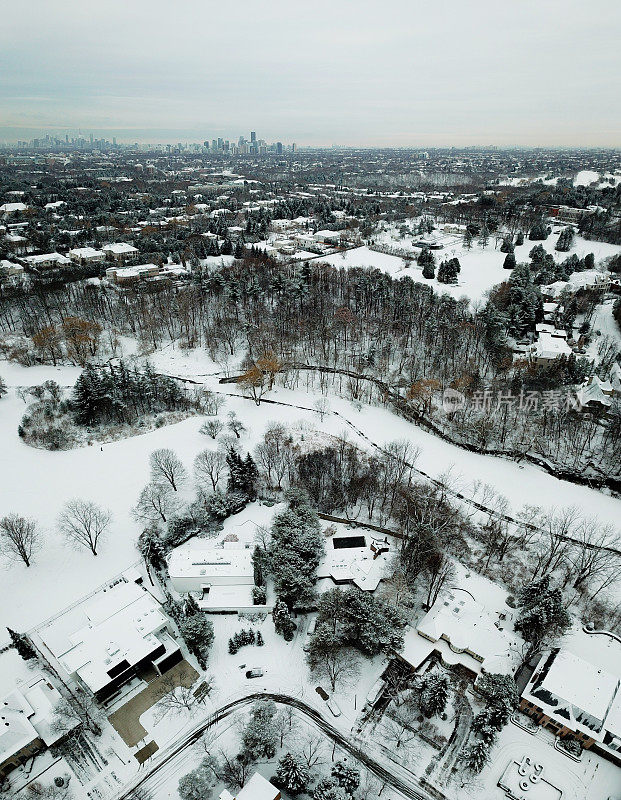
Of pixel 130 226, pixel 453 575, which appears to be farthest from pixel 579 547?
pixel 130 226

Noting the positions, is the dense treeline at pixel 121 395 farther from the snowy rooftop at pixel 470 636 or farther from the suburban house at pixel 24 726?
the snowy rooftop at pixel 470 636

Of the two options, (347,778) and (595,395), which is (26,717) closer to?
(347,778)

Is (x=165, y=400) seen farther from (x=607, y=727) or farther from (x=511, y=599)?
(x=607, y=727)

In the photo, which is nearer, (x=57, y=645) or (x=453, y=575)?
(x=57, y=645)

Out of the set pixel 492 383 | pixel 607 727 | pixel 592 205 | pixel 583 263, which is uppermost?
pixel 592 205

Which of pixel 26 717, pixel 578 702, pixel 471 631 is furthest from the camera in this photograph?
pixel 471 631

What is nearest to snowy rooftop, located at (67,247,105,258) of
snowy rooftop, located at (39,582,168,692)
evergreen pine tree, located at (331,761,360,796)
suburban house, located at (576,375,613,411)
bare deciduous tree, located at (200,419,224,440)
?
bare deciduous tree, located at (200,419,224,440)

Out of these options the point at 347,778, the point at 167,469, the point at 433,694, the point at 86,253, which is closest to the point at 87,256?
the point at 86,253

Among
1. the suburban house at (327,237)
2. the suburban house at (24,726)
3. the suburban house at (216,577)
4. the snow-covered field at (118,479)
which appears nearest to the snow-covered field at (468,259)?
the suburban house at (327,237)
